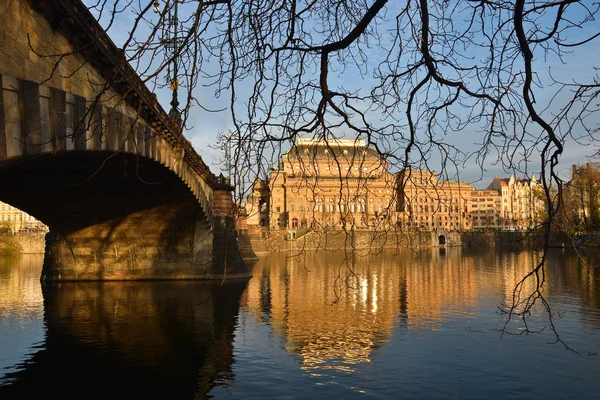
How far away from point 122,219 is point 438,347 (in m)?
20.1

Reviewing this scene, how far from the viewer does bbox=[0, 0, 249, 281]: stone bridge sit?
775 cm

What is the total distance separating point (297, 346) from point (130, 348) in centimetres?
543

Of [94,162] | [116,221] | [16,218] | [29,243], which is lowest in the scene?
[29,243]

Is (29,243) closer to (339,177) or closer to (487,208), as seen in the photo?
(339,177)

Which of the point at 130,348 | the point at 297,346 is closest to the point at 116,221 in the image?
the point at 130,348

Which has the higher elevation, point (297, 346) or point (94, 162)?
point (94, 162)

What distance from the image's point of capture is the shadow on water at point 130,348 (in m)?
14.5

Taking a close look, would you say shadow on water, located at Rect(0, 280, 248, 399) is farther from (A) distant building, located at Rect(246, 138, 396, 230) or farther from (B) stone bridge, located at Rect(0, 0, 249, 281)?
(A) distant building, located at Rect(246, 138, 396, 230)

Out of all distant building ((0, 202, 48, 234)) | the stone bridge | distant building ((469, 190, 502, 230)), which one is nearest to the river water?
the stone bridge

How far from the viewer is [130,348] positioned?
18406 millimetres

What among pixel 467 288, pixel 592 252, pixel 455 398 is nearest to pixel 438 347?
pixel 455 398

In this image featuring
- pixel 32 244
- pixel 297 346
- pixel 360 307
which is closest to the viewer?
pixel 297 346

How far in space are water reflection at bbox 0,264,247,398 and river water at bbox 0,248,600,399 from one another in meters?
0.05

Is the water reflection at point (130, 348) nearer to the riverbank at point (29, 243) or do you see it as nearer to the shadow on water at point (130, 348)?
the shadow on water at point (130, 348)
